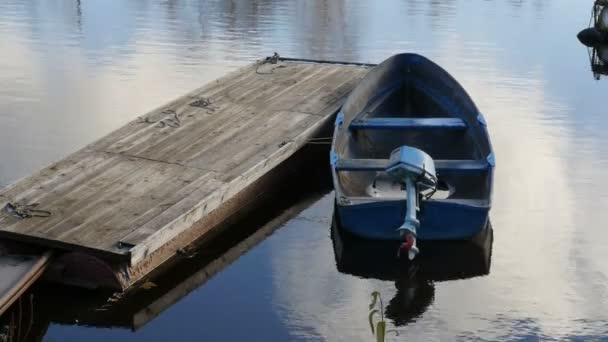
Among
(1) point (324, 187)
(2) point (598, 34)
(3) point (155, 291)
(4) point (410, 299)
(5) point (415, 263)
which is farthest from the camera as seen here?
(2) point (598, 34)

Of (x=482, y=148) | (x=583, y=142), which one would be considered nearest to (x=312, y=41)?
(x=583, y=142)

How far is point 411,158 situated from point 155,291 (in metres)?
3.83

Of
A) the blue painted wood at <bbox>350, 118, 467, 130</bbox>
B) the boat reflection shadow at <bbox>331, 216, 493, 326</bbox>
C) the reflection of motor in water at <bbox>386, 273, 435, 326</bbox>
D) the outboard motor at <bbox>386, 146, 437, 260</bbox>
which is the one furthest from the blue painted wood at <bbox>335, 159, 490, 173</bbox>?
the reflection of motor in water at <bbox>386, 273, 435, 326</bbox>

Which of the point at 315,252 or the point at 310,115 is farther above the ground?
the point at 310,115

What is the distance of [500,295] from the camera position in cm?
1098

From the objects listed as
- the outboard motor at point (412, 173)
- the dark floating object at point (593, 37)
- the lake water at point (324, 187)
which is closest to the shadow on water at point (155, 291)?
the lake water at point (324, 187)

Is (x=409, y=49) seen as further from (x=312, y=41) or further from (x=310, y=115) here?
(x=310, y=115)

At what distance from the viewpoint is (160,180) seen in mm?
11750

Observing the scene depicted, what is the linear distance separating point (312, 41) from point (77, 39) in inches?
302

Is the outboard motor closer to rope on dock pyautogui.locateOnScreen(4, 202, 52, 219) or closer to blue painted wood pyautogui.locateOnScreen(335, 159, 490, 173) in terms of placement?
blue painted wood pyautogui.locateOnScreen(335, 159, 490, 173)

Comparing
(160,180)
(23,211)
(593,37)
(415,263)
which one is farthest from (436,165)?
(593,37)

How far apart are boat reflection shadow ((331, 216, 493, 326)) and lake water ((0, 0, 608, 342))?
0.24 feet

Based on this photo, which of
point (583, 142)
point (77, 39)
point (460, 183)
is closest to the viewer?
point (460, 183)

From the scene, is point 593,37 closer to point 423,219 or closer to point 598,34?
point 598,34
